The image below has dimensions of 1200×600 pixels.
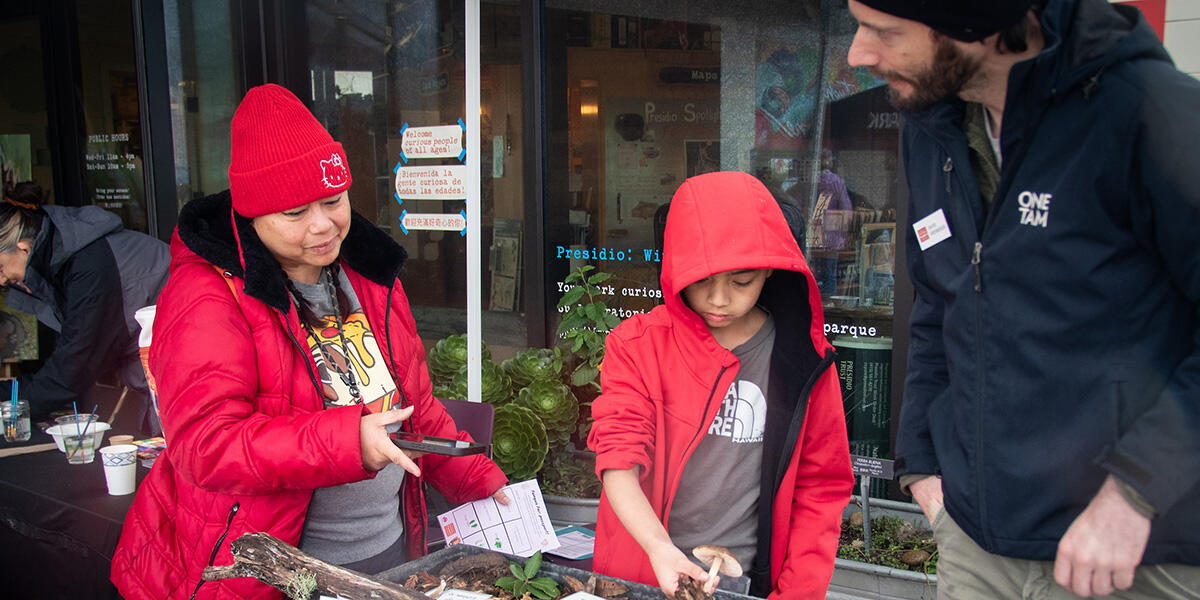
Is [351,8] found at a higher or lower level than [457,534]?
higher

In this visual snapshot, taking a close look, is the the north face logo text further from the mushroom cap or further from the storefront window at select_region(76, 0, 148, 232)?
the storefront window at select_region(76, 0, 148, 232)

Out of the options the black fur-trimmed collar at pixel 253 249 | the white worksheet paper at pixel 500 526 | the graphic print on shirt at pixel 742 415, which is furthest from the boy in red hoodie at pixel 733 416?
the black fur-trimmed collar at pixel 253 249

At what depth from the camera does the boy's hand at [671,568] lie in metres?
1.42

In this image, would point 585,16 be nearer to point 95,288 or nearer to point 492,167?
point 492,167

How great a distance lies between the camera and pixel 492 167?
14.7ft

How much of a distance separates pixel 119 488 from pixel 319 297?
1.29m

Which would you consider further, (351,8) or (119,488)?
(351,8)

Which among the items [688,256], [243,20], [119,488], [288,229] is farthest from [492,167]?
[688,256]

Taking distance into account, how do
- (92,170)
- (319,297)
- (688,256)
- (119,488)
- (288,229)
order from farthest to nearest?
(92,170), (119,488), (319,297), (288,229), (688,256)

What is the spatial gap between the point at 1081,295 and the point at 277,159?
60.4 inches

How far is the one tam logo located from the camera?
1.86 metres

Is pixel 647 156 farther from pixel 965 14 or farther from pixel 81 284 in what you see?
pixel 965 14

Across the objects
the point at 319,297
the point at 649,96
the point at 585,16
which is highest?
the point at 585,16

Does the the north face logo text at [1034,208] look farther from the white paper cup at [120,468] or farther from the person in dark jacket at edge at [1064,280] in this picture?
the white paper cup at [120,468]
